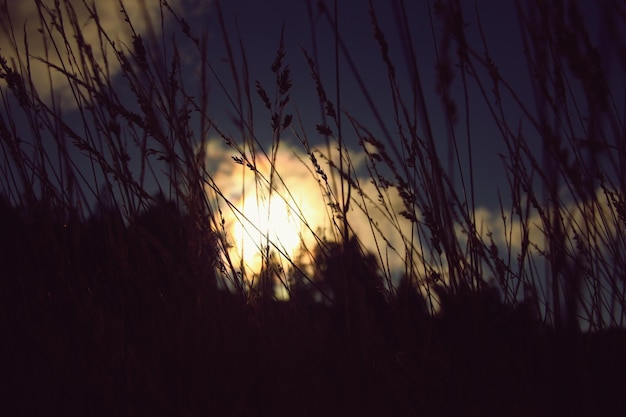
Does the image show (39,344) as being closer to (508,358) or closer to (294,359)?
(294,359)

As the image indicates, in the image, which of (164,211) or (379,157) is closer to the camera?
(379,157)

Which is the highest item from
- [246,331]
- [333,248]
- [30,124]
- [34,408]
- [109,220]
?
[30,124]

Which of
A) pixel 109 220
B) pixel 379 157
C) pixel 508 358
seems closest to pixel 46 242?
pixel 109 220

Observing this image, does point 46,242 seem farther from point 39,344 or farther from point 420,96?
point 420,96

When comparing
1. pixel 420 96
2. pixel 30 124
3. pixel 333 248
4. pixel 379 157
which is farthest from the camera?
pixel 30 124

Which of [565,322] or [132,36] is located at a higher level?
[132,36]

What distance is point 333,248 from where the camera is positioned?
1.40m

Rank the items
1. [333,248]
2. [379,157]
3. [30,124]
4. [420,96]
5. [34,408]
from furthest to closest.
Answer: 1. [30,124]
2. [333,248]
3. [379,157]
4. [34,408]
5. [420,96]

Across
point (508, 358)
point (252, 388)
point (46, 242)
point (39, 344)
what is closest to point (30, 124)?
point (46, 242)

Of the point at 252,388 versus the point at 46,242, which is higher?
the point at 46,242

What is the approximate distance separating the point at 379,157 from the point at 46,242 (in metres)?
1.04

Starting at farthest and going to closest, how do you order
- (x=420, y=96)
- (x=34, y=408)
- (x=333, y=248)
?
(x=333, y=248)
(x=34, y=408)
(x=420, y=96)

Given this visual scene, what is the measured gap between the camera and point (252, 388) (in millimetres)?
1192

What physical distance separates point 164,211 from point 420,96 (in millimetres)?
867
